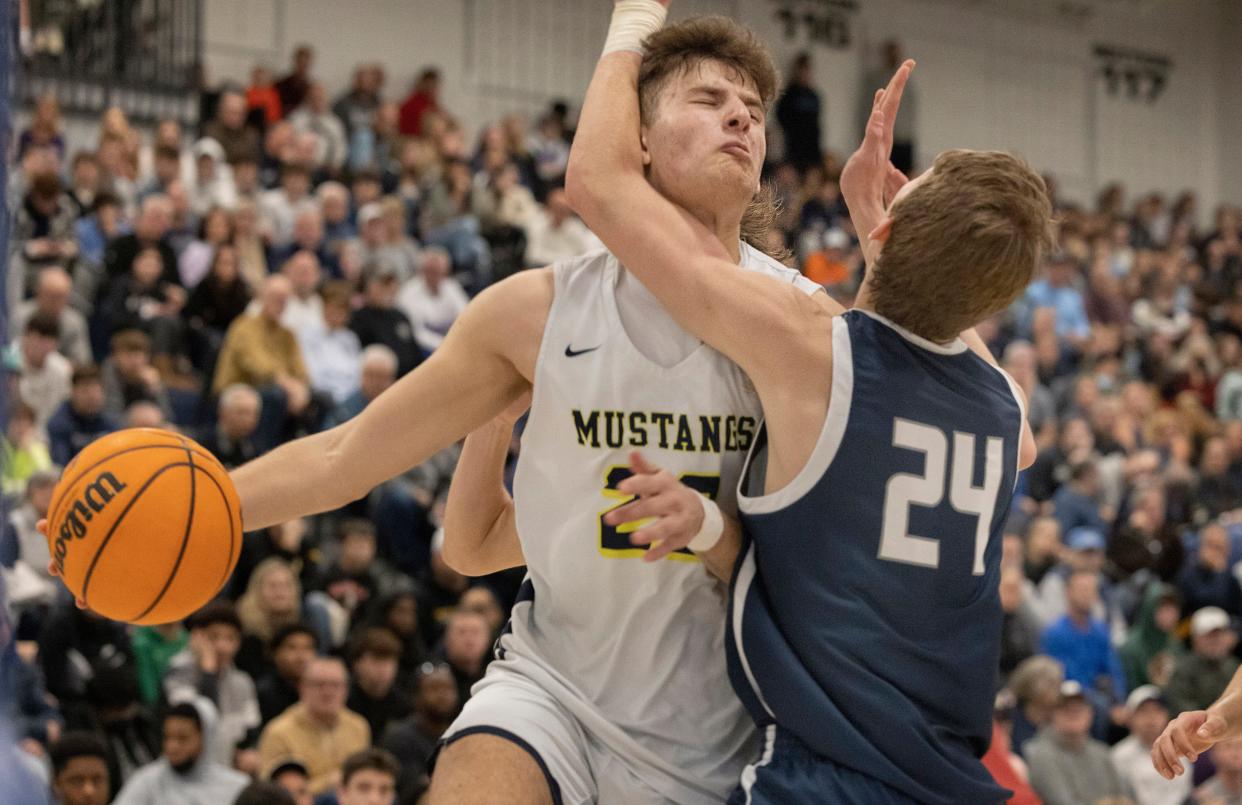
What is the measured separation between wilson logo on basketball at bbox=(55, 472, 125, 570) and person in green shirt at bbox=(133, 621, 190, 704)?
585cm

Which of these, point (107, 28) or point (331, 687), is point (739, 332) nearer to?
point (331, 687)

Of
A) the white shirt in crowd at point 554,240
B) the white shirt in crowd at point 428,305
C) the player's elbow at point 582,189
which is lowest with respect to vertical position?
the white shirt in crowd at point 428,305

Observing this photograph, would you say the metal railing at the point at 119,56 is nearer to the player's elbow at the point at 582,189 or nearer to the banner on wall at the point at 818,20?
the banner on wall at the point at 818,20

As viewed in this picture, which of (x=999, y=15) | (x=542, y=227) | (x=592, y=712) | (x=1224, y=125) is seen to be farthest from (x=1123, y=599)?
(x=1224, y=125)

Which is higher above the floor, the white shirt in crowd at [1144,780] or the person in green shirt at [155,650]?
the person in green shirt at [155,650]

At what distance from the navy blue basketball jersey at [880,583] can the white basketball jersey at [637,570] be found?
0.65ft

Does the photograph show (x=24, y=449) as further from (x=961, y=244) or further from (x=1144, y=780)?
(x=961, y=244)

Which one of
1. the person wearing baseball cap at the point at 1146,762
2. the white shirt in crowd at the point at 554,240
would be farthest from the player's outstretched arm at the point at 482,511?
the white shirt in crowd at the point at 554,240

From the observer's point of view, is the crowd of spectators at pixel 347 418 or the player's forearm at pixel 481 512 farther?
the crowd of spectators at pixel 347 418

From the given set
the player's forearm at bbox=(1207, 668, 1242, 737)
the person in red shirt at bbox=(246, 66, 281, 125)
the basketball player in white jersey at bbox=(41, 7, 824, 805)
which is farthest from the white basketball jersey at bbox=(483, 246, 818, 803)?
the person in red shirt at bbox=(246, 66, 281, 125)

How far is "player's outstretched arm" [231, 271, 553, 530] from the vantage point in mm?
3820

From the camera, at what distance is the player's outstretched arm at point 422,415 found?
3820 millimetres

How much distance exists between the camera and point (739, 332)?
3465 mm

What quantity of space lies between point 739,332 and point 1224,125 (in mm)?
26701
